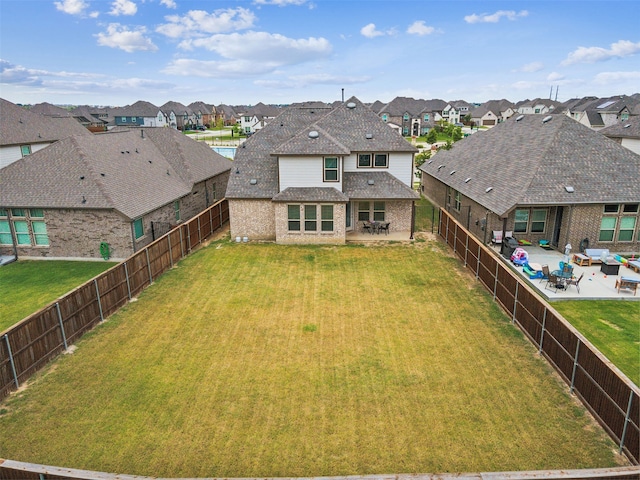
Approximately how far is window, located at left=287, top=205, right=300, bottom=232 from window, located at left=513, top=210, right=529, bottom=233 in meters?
11.2

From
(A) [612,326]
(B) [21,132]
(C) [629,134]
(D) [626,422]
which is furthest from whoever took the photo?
(C) [629,134]

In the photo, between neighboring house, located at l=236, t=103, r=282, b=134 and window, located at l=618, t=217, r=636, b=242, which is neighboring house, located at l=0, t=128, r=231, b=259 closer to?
window, located at l=618, t=217, r=636, b=242

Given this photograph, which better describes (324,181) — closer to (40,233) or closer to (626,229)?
(40,233)

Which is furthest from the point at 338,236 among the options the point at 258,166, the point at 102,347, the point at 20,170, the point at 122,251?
the point at 20,170

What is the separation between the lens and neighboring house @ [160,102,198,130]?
112 metres

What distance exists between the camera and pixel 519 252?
19.0 metres

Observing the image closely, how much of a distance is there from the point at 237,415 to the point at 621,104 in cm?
8905

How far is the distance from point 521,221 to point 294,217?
11.7 m

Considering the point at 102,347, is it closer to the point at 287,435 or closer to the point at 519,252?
the point at 287,435

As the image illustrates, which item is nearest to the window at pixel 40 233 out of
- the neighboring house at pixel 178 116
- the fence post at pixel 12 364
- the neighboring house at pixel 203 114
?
the fence post at pixel 12 364

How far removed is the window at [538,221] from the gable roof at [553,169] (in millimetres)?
1734

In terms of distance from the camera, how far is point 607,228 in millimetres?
20453

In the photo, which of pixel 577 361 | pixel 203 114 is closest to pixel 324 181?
pixel 577 361

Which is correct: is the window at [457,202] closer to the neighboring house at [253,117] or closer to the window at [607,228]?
the window at [607,228]
